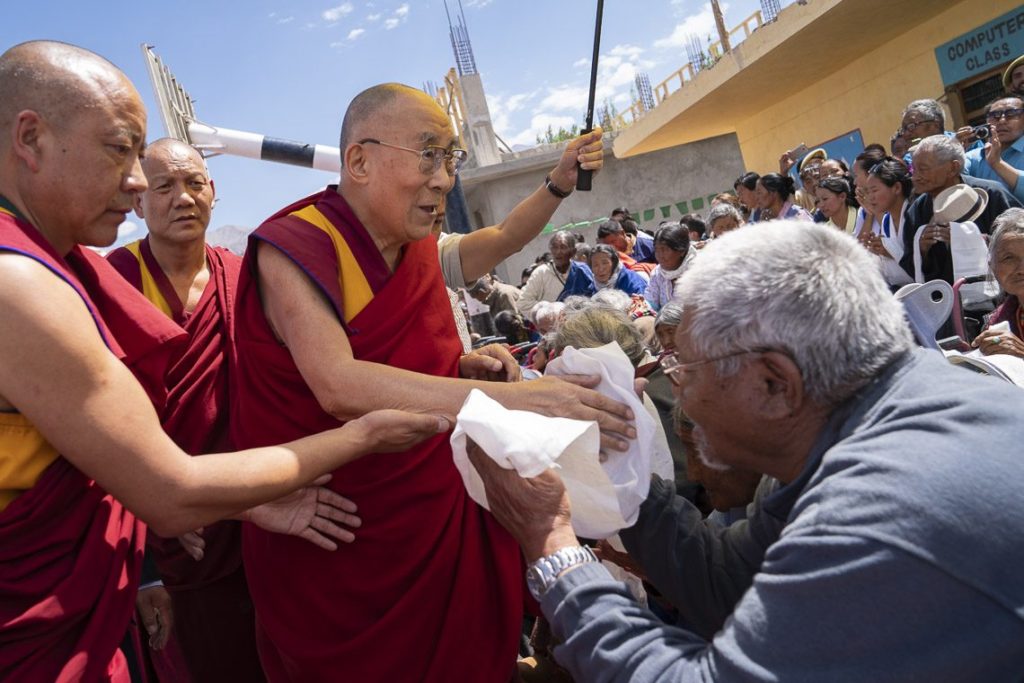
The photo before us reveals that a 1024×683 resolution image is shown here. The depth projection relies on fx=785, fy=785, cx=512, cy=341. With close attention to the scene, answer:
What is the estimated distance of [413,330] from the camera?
218 centimetres

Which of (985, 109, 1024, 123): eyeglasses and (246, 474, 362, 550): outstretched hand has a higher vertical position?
(985, 109, 1024, 123): eyeglasses

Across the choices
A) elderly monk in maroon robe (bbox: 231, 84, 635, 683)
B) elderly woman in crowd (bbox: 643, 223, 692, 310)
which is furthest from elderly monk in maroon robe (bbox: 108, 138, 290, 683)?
elderly woman in crowd (bbox: 643, 223, 692, 310)

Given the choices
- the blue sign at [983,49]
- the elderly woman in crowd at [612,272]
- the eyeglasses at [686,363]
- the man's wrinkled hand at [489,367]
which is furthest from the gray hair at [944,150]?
the blue sign at [983,49]

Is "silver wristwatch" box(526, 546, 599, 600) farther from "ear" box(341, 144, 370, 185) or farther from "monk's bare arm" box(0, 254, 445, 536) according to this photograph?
"ear" box(341, 144, 370, 185)

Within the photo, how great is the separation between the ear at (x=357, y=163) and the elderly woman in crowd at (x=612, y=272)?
507 centimetres

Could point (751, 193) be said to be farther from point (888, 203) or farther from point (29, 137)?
point (29, 137)

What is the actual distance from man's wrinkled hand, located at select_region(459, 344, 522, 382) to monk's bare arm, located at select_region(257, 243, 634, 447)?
36cm

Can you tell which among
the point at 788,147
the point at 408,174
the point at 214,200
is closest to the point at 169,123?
the point at 214,200

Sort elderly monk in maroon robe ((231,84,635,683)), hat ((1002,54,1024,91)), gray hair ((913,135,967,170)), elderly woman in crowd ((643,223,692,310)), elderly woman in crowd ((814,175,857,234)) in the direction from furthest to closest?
elderly woman in crowd ((643,223,692,310)) → hat ((1002,54,1024,91)) → elderly woman in crowd ((814,175,857,234)) → gray hair ((913,135,967,170)) → elderly monk in maroon robe ((231,84,635,683))

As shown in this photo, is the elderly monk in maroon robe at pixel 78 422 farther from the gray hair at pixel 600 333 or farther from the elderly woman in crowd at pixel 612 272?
the elderly woman in crowd at pixel 612 272

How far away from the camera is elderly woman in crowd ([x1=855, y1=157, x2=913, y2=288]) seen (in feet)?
15.4

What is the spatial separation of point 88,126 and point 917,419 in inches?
65.9

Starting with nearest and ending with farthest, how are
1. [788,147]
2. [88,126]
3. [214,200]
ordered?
[88,126] < [214,200] < [788,147]

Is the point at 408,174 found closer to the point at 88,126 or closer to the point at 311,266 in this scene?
the point at 311,266
